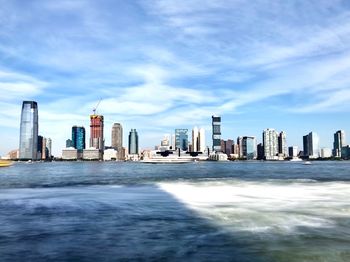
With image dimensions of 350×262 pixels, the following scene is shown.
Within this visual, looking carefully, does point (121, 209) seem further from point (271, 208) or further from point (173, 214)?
point (271, 208)

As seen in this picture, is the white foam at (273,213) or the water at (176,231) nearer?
the water at (176,231)

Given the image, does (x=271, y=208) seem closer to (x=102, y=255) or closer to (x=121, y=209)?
(x=121, y=209)

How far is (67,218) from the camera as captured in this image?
2177 cm

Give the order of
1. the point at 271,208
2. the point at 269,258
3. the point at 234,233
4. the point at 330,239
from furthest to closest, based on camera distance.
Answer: the point at 271,208 → the point at 234,233 → the point at 330,239 → the point at 269,258

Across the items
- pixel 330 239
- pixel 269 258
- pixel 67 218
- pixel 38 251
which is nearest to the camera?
pixel 269 258

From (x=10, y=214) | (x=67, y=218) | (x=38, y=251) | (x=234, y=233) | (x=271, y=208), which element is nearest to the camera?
(x=38, y=251)

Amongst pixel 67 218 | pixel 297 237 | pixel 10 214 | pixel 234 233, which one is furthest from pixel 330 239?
pixel 10 214

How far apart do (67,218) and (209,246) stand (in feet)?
32.3

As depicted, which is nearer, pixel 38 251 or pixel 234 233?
pixel 38 251

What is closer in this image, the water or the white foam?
the water

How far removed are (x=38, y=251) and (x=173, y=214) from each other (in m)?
10.4

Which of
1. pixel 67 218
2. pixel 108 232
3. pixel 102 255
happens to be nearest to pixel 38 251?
pixel 102 255

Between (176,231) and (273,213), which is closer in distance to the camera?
(176,231)

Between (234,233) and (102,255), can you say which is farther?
(234,233)
